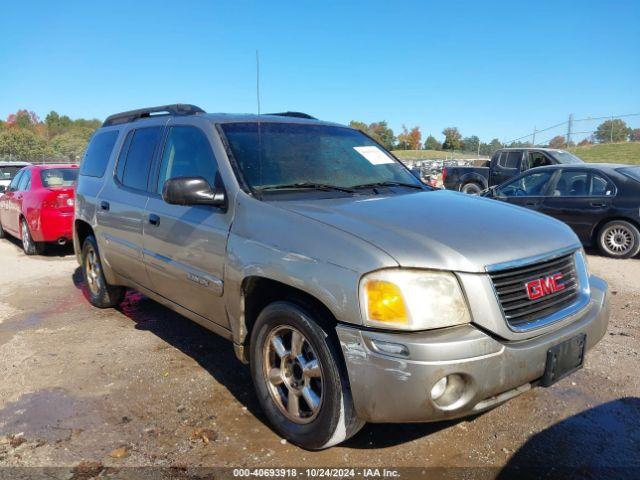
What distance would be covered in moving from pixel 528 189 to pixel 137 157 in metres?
6.98

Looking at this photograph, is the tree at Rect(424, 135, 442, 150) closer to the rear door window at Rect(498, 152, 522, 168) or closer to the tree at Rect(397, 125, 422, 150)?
the tree at Rect(397, 125, 422, 150)

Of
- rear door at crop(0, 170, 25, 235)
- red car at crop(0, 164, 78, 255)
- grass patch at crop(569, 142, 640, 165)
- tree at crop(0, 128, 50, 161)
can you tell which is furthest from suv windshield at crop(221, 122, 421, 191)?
tree at crop(0, 128, 50, 161)

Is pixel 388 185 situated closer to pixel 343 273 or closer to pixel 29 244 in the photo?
pixel 343 273

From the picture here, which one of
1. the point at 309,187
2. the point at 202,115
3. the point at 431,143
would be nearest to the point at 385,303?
the point at 309,187

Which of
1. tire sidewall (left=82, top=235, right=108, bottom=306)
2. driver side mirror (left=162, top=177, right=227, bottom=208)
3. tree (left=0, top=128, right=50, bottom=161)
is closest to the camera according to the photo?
driver side mirror (left=162, top=177, right=227, bottom=208)

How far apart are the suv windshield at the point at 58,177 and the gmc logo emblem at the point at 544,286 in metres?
7.96

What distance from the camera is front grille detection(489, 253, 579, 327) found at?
246cm

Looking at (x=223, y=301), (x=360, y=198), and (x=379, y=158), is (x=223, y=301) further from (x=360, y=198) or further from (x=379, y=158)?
(x=379, y=158)

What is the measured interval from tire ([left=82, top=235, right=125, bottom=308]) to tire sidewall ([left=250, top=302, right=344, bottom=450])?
2.77 meters

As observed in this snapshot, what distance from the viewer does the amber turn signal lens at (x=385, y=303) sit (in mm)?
2334

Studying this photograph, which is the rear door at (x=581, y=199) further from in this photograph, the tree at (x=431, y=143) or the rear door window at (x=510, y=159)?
the tree at (x=431, y=143)

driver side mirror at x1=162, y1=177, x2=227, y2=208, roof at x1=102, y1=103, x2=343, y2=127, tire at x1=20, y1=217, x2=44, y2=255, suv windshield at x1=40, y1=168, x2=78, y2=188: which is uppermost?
roof at x1=102, y1=103, x2=343, y2=127

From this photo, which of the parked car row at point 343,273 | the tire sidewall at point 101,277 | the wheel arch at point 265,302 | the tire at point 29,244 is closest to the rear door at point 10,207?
the tire at point 29,244

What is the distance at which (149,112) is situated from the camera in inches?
183
